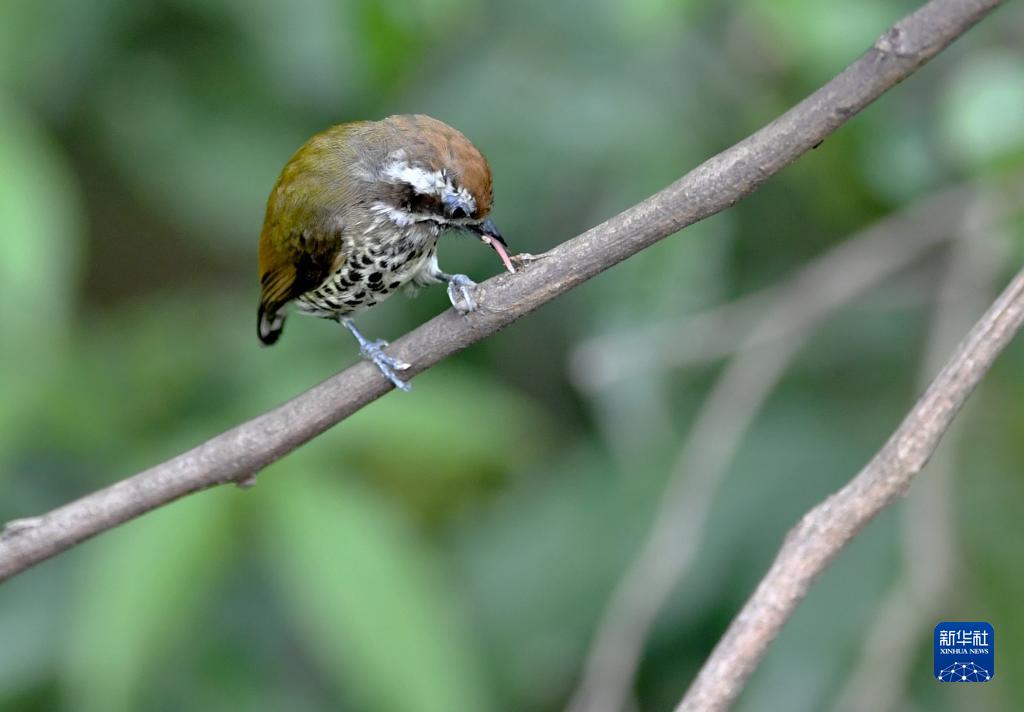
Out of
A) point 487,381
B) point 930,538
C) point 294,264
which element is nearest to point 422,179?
point 294,264

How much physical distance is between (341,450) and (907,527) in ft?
5.32

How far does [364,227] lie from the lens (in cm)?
312

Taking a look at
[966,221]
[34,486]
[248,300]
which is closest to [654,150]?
[966,221]

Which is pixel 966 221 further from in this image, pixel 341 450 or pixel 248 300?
pixel 248 300

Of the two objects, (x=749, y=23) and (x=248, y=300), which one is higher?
(x=749, y=23)

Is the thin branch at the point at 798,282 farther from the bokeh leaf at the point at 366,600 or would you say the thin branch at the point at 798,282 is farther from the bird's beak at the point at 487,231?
the bokeh leaf at the point at 366,600

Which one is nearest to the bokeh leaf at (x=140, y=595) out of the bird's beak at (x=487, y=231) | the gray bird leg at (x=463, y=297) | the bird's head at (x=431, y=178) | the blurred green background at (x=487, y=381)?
the blurred green background at (x=487, y=381)

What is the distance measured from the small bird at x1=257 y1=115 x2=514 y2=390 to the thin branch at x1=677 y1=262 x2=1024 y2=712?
107cm

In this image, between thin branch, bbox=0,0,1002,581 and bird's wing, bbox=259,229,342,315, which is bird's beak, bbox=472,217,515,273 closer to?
bird's wing, bbox=259,229,342,315

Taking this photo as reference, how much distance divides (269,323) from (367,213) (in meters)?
0.59

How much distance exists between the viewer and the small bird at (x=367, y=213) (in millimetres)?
2889

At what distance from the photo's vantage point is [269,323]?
3.56 meters

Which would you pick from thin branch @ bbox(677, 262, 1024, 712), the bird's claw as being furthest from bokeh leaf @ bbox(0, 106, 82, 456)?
thin branch @ bbox(677, 262, 1024, 712)

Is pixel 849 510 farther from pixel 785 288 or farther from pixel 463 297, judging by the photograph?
pixel 785 288
